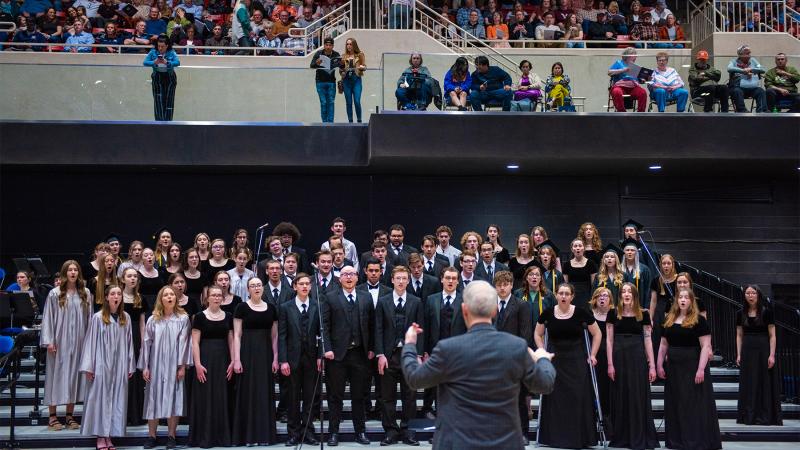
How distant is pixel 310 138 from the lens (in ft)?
44.7

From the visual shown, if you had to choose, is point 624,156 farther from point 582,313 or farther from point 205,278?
point 205,278

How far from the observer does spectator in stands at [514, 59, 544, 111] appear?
13266 millimetres

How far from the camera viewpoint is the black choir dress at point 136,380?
9398mm

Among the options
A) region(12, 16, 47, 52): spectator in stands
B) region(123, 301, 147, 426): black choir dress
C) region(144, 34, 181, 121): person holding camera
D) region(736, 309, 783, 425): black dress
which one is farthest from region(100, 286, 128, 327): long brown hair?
region(12, 16, 47, 52): spectator in stands

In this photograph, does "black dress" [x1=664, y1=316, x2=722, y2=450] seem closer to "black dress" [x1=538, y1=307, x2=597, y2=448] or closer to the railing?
"black dress" [x1=538, y1=307, x2=597, y2=448]

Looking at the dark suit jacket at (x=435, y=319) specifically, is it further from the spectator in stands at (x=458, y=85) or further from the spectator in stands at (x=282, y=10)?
the spectator in stands at (x=282, y=10)

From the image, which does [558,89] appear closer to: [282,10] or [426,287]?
[426,287]

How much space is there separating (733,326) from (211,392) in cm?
678

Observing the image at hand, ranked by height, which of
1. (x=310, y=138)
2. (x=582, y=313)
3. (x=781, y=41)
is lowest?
(x=582, y=313)

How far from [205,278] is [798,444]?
620 cm

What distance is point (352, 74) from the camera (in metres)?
13.4

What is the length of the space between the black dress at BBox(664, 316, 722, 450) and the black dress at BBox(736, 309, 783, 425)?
4.10 feet

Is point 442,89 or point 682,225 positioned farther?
point 682,225

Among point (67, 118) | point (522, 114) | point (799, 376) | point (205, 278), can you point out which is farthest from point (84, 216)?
point (799, 376)
